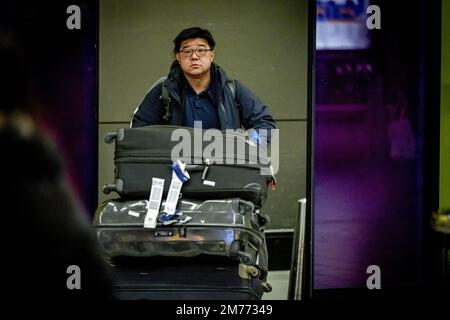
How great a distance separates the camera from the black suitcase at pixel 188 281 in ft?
10.5

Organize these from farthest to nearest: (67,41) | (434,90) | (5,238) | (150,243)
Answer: (434,90) → (67,41) → (150,243) → (5,238)

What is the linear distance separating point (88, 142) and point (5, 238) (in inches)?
110

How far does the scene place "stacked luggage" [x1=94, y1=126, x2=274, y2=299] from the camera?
3133mm

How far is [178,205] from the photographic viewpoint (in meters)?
3.20

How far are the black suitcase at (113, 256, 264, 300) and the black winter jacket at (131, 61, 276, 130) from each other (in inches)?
28.3

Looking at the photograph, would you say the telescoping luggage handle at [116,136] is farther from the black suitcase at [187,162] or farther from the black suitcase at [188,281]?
the black suitcase at [188,281]

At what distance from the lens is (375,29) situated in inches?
156

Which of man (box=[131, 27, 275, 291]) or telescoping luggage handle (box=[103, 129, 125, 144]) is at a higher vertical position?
man (box=[131, 27, 275, 291])

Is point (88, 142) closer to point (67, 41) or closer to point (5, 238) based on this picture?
point (67, 41)

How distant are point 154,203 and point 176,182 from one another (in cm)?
14
